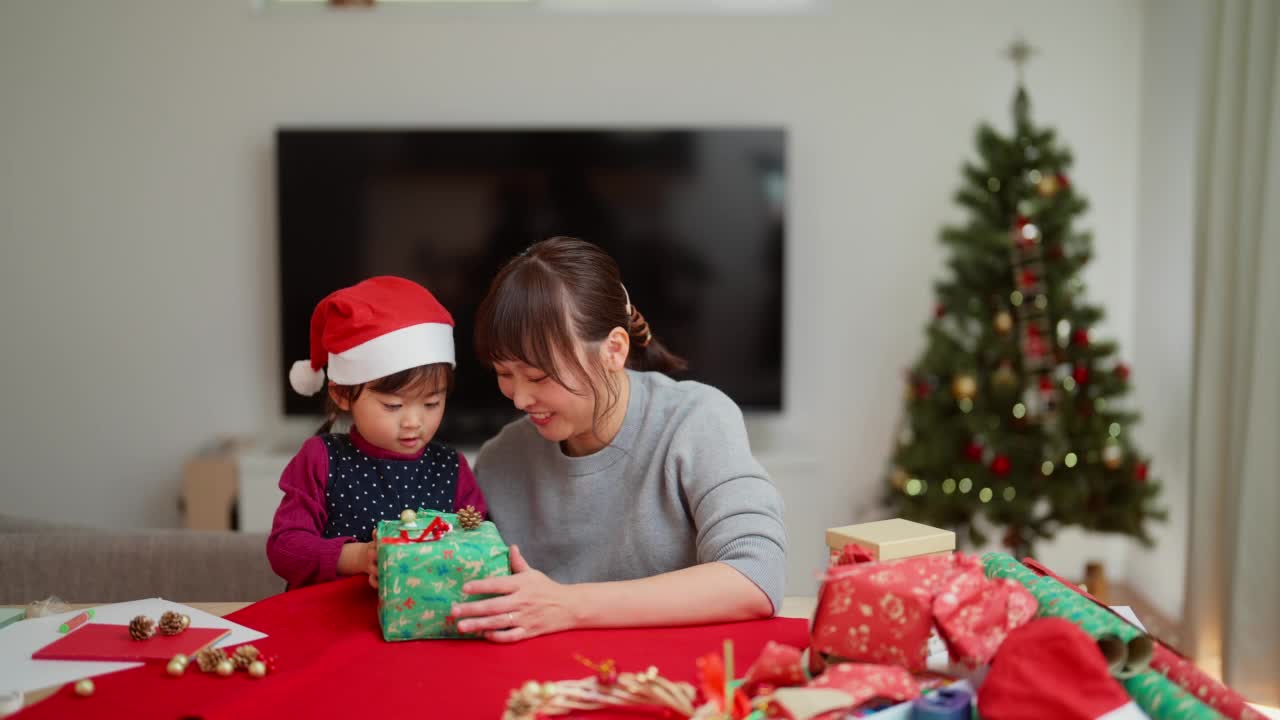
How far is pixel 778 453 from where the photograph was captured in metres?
3.68

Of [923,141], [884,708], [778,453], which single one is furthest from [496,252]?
[884,708]

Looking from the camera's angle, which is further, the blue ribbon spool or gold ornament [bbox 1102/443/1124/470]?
gold ornament [bbox 1102/443/1124/470]

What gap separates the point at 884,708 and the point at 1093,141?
11.4 ft

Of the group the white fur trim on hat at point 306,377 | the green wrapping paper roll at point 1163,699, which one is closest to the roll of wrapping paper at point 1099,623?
the green wrapping paper roll at point 1163,699

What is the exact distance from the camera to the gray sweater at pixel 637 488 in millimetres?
1388

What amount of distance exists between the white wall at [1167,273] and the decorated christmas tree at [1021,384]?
260 mm

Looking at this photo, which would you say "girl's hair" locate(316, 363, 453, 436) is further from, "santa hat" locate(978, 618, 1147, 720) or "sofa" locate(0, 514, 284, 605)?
"santa hat" locate(978, 618, 1147, 720)

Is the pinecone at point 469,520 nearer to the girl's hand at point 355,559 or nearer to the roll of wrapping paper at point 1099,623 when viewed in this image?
the girl's hand at point 355,559

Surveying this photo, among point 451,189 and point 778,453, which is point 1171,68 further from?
point 451,189

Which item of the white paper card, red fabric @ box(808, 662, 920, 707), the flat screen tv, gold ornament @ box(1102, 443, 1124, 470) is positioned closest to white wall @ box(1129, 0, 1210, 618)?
gold ornament @ box(1102, 443, 1124, 470)

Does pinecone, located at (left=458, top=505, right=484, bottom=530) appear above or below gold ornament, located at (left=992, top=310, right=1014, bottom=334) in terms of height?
below

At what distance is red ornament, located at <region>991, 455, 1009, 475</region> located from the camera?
3.30 metres

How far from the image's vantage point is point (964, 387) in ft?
11.0

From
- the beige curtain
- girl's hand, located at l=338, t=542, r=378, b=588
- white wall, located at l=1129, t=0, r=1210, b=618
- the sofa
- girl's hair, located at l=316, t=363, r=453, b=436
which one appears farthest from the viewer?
white wall, located at l=1129, t=0, r=1210, b=618
